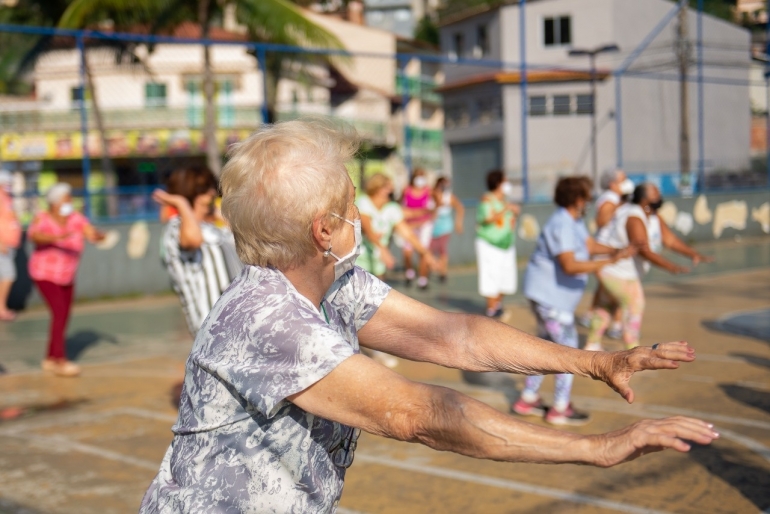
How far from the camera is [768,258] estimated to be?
18219mm

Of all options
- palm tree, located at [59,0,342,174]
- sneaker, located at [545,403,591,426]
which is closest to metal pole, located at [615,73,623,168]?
palm tree, located at [59,0,342,174]

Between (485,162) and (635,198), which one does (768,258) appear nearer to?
(635,198)

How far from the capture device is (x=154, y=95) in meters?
32.8

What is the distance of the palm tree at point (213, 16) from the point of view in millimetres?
19359

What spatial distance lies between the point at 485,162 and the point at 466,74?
5420 millimetres

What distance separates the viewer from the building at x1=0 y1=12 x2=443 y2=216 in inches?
732

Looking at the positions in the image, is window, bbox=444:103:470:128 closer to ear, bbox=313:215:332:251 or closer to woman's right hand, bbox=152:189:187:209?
woman's right hand, bbox=152:189:187:209

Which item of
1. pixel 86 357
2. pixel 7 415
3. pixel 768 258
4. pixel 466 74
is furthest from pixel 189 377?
pixel 466 74

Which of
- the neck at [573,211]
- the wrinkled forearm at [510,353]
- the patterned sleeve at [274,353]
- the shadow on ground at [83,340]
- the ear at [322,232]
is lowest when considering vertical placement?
the shadow on ground at [83,340]

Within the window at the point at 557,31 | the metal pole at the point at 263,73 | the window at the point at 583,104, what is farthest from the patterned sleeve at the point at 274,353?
the window at the point at 557,31

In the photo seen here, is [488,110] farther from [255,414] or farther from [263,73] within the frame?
[255,414]

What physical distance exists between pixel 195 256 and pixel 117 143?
22941 millimetres

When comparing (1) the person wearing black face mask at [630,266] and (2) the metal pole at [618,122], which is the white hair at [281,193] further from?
(2) the metal pole at [618,122]

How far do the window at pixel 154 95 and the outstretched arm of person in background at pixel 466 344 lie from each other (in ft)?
97.6
